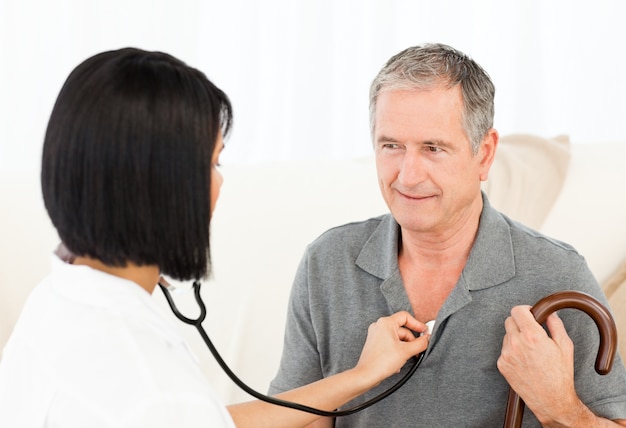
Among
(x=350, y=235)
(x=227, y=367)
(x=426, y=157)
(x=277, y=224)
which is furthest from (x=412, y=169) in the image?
(x=277, y=224)

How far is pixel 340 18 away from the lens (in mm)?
2965

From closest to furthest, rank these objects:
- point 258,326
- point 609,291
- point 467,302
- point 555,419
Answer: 1. point 555,419
2. point 467,302
3. point 609,291
4. point 258,326

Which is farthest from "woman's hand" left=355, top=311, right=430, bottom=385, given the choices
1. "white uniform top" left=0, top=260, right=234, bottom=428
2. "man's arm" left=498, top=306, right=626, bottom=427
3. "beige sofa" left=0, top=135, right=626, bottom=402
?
"beige sofa" left=0, top=135, right=626, bottom=402

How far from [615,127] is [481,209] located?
1.57m

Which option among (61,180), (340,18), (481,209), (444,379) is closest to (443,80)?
(481,209)

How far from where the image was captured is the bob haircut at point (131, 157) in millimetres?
962

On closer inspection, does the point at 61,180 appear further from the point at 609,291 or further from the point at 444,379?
the point at 609,291

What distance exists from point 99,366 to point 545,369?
73 centimetres

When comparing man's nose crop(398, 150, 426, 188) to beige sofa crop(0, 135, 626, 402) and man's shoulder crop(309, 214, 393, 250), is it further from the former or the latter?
beige sofa crop(0, 135, 626, 402)

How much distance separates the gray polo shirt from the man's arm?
3.2 inches

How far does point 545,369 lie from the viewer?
53.2 inches

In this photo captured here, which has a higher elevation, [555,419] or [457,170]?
[457,170]

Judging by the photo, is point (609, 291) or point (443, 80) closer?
point (443, 80)

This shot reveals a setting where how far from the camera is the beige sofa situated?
216 cm
